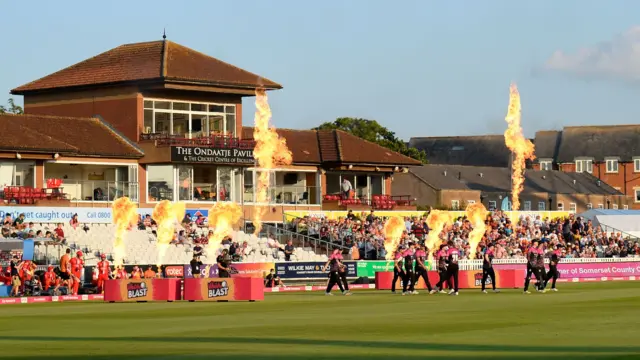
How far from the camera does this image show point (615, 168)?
5320 inches

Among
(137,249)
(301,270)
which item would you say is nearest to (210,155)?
(137,249)

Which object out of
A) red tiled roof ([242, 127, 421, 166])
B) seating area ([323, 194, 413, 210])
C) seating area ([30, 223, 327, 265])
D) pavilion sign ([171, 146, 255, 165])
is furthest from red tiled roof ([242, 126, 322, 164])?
seating area ([30, 223, 327, 265])

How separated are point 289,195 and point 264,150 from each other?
139 inches

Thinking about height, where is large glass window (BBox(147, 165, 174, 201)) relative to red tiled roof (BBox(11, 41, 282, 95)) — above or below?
below

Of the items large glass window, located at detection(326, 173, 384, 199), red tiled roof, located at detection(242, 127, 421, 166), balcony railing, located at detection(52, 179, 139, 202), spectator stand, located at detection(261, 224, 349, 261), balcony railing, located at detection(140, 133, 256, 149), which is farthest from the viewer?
large glass window, located at detection(326, 173, 384, 199)

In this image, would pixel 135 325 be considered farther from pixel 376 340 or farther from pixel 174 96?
pixel 174 96

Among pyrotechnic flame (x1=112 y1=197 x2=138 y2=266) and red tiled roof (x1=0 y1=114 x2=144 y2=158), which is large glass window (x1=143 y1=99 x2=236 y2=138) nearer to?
red tiled roof (x1=0 y1=114 x2=144 y2=158)

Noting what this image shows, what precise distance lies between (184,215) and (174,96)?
27.6 feet

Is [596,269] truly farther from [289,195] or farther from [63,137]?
[63,137]

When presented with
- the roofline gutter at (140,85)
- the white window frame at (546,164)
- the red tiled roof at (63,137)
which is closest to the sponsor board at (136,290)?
the red tiled roof at (63,137)

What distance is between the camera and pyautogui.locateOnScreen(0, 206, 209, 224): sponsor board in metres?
55.1

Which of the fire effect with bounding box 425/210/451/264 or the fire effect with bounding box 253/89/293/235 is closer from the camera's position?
the fire effect with bounding box 425/210/451/264

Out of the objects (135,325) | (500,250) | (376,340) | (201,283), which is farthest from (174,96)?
(376,340)

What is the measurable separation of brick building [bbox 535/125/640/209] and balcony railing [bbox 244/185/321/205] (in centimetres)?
6657
